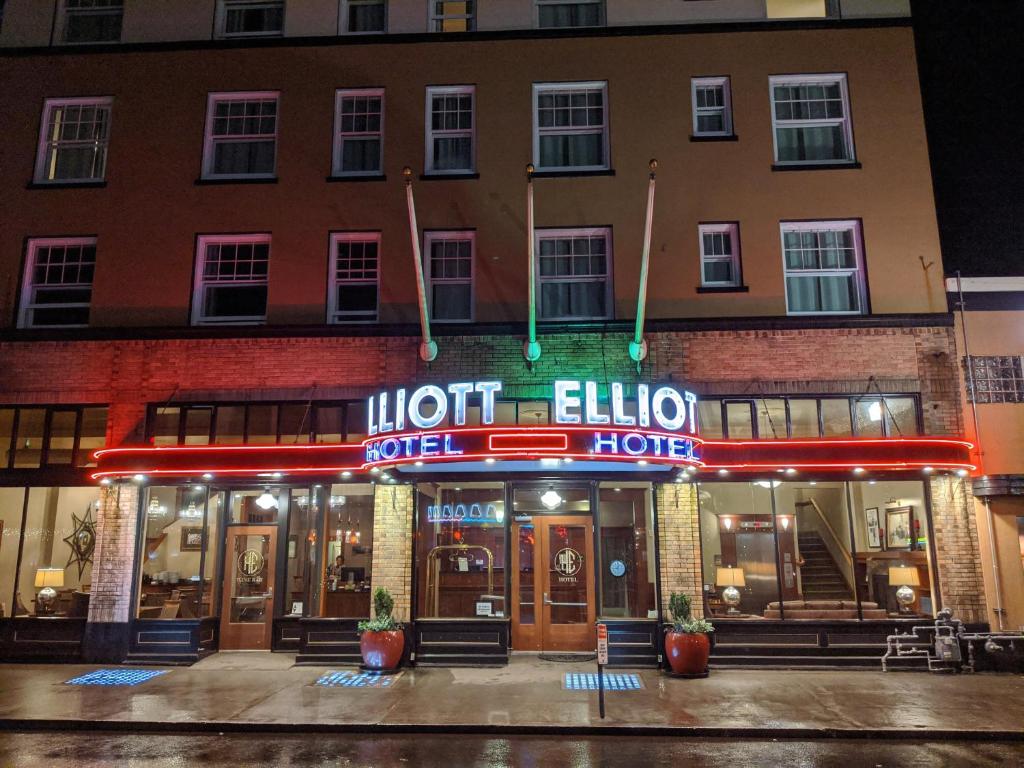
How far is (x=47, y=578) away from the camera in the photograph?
16312mm

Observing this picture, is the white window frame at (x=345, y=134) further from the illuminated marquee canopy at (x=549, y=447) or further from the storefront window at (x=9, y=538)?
the storefront window at (x=9, y=538)

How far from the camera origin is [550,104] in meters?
18.2

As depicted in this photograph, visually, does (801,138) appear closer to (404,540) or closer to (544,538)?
(544,538)

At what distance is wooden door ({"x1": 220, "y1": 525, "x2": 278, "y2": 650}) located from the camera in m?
16.5

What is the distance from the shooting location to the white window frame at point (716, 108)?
17.8 m

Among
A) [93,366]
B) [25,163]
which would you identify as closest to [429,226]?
[93,366]

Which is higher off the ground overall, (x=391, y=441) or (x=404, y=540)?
(x=391, y=441)

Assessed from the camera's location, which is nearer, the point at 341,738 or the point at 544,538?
the point at 341,738

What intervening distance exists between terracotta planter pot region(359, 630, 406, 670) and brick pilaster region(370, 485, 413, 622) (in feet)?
2.96

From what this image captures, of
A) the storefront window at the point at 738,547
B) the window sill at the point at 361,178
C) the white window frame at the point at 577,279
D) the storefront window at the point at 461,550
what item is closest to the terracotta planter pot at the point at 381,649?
the storefront window at the point at 461,550

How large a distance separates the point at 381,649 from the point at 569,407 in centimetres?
603

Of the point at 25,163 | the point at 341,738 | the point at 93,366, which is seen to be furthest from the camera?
the point at 25,163

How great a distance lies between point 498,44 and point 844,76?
27.5 ft

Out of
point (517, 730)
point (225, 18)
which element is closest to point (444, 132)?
point (225, 18)
